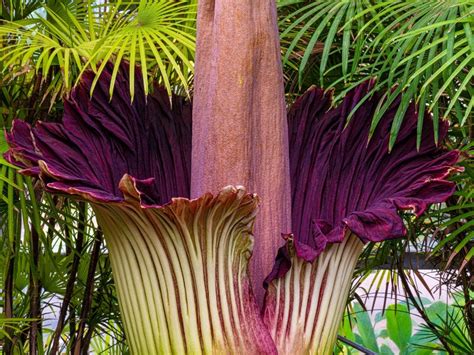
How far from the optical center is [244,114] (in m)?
0.83

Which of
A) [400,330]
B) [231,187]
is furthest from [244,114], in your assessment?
[400,330]

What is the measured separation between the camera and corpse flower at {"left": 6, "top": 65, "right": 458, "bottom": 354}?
733 millimetres

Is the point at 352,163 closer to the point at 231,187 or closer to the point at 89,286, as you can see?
the point at 231,187

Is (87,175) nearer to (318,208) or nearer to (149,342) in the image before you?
(149,342)

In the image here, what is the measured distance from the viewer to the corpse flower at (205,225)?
73cm

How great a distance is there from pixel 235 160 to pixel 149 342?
0.22m

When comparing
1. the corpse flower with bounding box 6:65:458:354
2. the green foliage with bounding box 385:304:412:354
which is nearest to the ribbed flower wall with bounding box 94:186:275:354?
the corpse flower with bounding box 6:65:458:354

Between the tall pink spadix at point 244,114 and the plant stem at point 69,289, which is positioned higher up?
the tall pink spadix at point 244,114

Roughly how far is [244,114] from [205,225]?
0.15 m

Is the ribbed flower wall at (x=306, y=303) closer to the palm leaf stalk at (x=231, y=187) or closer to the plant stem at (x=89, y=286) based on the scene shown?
the palm leaf stalk at (x=231, y=187)

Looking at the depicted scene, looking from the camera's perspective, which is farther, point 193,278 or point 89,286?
point 89,286

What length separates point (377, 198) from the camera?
2.85 feet

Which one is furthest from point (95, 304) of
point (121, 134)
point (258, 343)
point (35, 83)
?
point (258, 343)

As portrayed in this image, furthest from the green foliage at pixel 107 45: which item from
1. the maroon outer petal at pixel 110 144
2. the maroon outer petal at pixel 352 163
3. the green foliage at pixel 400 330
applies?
the green foliage at pixel 400 330
